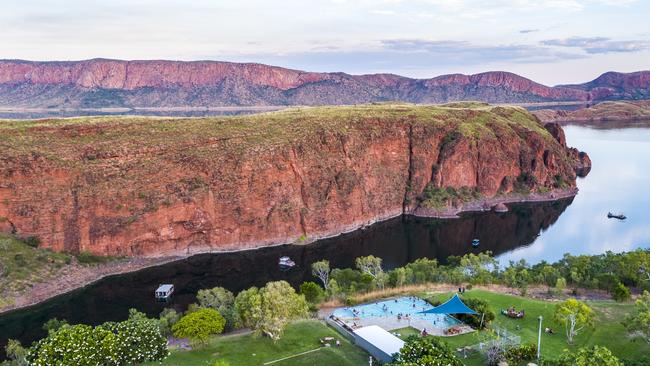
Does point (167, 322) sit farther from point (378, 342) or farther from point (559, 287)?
point (559, 287)

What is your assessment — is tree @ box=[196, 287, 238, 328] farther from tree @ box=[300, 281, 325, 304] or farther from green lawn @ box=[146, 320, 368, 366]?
tree @ box=[300, 281, 325, 304]

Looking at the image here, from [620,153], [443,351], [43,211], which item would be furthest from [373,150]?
[620,153]

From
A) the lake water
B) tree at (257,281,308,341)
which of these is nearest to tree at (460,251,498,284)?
the lake water

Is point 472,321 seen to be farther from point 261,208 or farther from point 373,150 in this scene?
point 373,150

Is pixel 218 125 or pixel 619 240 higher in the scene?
pixel 218 125

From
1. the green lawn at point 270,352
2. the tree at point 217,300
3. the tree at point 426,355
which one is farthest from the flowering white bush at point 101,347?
the tree at point 426,355

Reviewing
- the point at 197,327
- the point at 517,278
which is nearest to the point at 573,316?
the point at 517,278
